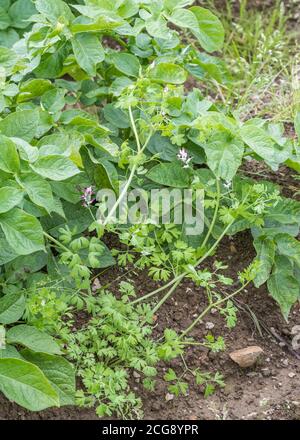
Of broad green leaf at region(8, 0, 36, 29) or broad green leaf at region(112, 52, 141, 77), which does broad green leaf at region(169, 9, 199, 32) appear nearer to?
broad green leaf at region(112, 52, 141, 77)

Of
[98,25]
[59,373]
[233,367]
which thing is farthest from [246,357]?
[98,25]

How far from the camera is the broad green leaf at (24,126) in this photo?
2.30m

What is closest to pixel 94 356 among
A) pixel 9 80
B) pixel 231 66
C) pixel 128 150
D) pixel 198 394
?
pixel 198 394

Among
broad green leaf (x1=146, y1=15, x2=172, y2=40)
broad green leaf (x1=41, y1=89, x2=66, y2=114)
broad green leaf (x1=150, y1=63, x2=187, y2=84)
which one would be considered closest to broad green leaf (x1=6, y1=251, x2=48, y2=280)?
broad green leaf (x1=41, y1=89, x2=66, y2=114)

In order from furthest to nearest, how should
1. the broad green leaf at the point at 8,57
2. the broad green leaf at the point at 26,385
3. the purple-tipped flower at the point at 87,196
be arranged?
the broad green leaf at the point at 8,57, the purple-tipped flower at the point at 87,196, the broad green leaf at the point at 26,385

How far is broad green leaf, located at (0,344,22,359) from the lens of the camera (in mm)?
2131

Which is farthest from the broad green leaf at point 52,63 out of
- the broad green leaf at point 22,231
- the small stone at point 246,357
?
the small stone at point 246,357

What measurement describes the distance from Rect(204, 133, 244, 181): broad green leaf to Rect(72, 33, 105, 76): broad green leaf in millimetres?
468

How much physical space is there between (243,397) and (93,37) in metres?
1.22

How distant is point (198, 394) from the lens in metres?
2.29

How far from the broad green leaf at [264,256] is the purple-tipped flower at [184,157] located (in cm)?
32

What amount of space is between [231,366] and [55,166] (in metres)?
0.79

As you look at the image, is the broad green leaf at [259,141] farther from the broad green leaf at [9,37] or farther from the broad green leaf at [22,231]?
the broad green leaf at [9,37]

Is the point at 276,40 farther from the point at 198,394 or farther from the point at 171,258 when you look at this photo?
the point at 198,394
